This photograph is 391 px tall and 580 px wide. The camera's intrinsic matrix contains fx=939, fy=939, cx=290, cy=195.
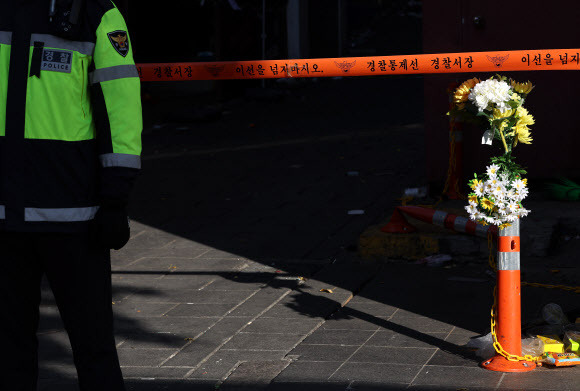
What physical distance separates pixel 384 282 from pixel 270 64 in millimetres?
1824

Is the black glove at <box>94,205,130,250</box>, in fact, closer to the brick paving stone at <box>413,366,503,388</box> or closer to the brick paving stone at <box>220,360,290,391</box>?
the brick paving stone at <box>220,360,290,391</box>

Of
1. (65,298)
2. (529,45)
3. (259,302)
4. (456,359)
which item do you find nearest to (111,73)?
(65,298)

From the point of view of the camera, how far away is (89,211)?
3.35 meters

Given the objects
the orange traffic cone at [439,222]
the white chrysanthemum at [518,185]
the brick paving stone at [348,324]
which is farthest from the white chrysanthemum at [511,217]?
the brick paving stone at [348,324]

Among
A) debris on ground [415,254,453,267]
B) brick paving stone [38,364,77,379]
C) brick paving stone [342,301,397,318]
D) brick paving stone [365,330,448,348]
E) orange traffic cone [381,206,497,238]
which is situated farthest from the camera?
debris on ground [415,254,453,267]

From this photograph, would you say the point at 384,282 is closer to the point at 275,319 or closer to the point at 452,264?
the point at 452,264

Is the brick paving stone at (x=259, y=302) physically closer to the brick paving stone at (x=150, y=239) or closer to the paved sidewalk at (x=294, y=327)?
the paved sidewalk at (x=294, y=327)

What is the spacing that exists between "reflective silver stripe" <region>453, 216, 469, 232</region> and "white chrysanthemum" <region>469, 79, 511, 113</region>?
131cm

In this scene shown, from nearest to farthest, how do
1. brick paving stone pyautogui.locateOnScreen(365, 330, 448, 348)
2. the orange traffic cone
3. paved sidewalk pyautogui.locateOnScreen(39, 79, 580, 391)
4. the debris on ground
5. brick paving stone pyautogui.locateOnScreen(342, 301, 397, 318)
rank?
paved sidewalk pyautogui.locateOnScreen(39, 79, 580, 391) → brick paving stone pyautogui.locateOnScreen(365, 330, 448, 348) → the orange traffic cone → brick paving stone pyautogui.locateOnScreen(342, 301, 397, 318) → the debris on ground

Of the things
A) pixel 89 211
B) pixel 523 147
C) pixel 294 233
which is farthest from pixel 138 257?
pixel 89 211

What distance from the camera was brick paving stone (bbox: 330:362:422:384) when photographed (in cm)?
455

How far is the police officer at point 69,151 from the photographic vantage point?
3291 mm

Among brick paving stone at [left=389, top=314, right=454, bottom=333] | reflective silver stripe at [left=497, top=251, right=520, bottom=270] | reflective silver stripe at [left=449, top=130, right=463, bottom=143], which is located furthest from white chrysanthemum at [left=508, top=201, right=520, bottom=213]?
reflective silver stripe at [left=449, top=130, right=463, bottom=143]

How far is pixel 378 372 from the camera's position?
4645 mm
